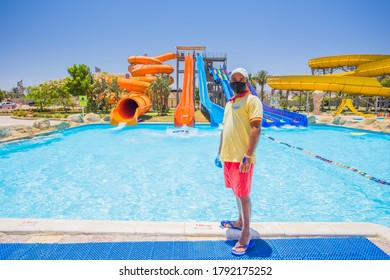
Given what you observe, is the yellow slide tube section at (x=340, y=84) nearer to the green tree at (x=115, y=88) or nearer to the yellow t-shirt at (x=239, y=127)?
the green tree at (x=115, y=88)

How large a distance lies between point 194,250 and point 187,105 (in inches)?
612

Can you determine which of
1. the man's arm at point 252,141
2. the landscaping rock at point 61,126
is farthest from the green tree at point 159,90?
the man's arm at point 252,141

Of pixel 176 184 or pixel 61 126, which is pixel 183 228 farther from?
pixel 61 126

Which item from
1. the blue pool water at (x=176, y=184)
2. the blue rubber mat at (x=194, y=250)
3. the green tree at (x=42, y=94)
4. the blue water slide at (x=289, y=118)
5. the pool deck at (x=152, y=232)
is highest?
the green tree at (x=42, y=94)

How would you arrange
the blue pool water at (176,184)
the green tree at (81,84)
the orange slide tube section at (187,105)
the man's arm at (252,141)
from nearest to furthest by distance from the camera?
the man's arm at (252,141) < the blue pool water at (176,184) < the orange slide tube section at (187,105) < the green tree at (81,84)

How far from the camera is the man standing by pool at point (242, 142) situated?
246cm

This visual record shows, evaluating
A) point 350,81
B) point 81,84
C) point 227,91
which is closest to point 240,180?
point 227,91

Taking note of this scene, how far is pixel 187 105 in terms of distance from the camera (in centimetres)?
1778

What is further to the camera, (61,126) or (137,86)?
(137,86)

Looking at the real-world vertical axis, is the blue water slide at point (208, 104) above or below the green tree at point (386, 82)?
below

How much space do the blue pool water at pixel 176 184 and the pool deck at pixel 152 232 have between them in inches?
54.9

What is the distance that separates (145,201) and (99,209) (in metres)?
0.85
